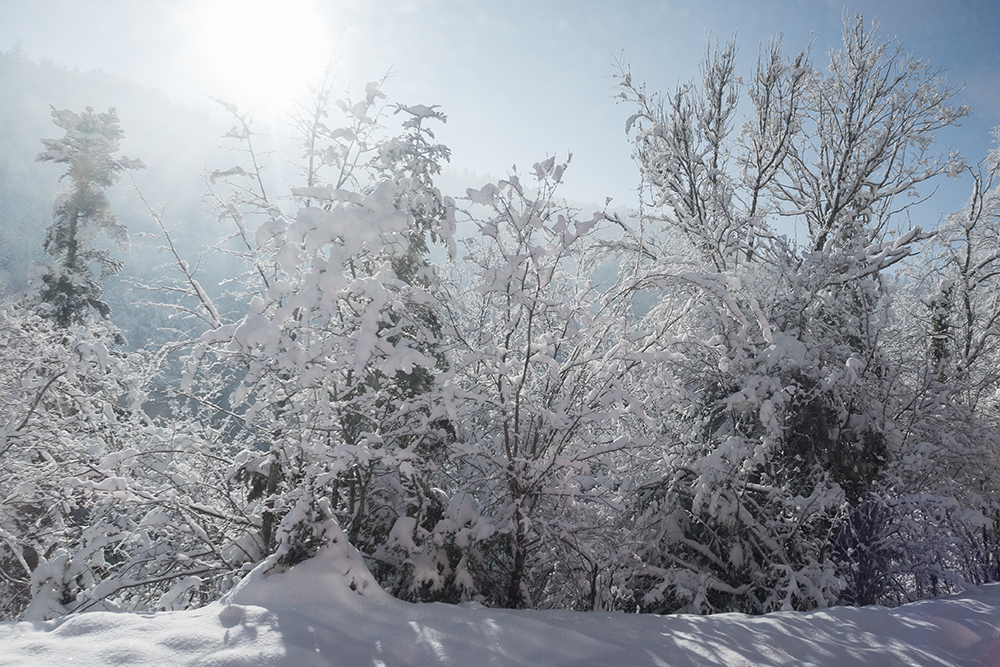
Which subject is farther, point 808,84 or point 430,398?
point 808,84

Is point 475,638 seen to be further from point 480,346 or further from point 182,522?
point 182,522

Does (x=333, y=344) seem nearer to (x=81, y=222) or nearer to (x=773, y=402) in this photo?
(x=773, y=402)

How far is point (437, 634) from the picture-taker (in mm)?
2566

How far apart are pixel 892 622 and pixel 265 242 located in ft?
15.3

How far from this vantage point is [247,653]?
2.07 m

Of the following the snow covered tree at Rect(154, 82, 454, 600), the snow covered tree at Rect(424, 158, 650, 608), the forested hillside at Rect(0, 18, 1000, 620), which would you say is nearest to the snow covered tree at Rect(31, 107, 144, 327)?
the forested hillside at Rect(0, 18, 1000, 620)

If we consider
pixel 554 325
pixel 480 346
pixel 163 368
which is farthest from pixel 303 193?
pixel 163 368

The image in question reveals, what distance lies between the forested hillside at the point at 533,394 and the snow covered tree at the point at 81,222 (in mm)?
3375

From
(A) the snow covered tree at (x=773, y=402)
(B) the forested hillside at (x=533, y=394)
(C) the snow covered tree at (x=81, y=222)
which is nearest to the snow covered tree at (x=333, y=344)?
(B) the forested hillside at (x=533, y=394)

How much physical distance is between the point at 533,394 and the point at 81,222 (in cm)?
1301

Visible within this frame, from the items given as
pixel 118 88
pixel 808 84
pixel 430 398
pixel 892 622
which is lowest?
pixel 892 622

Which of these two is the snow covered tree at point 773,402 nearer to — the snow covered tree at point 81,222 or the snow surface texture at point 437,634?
the snow surface texture at point 437,634

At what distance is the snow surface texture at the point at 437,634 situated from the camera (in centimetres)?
207

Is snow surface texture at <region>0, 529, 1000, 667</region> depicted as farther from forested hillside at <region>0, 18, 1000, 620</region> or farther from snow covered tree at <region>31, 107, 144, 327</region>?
snow covered tree at <region>31, 107, 144, 327</region>
